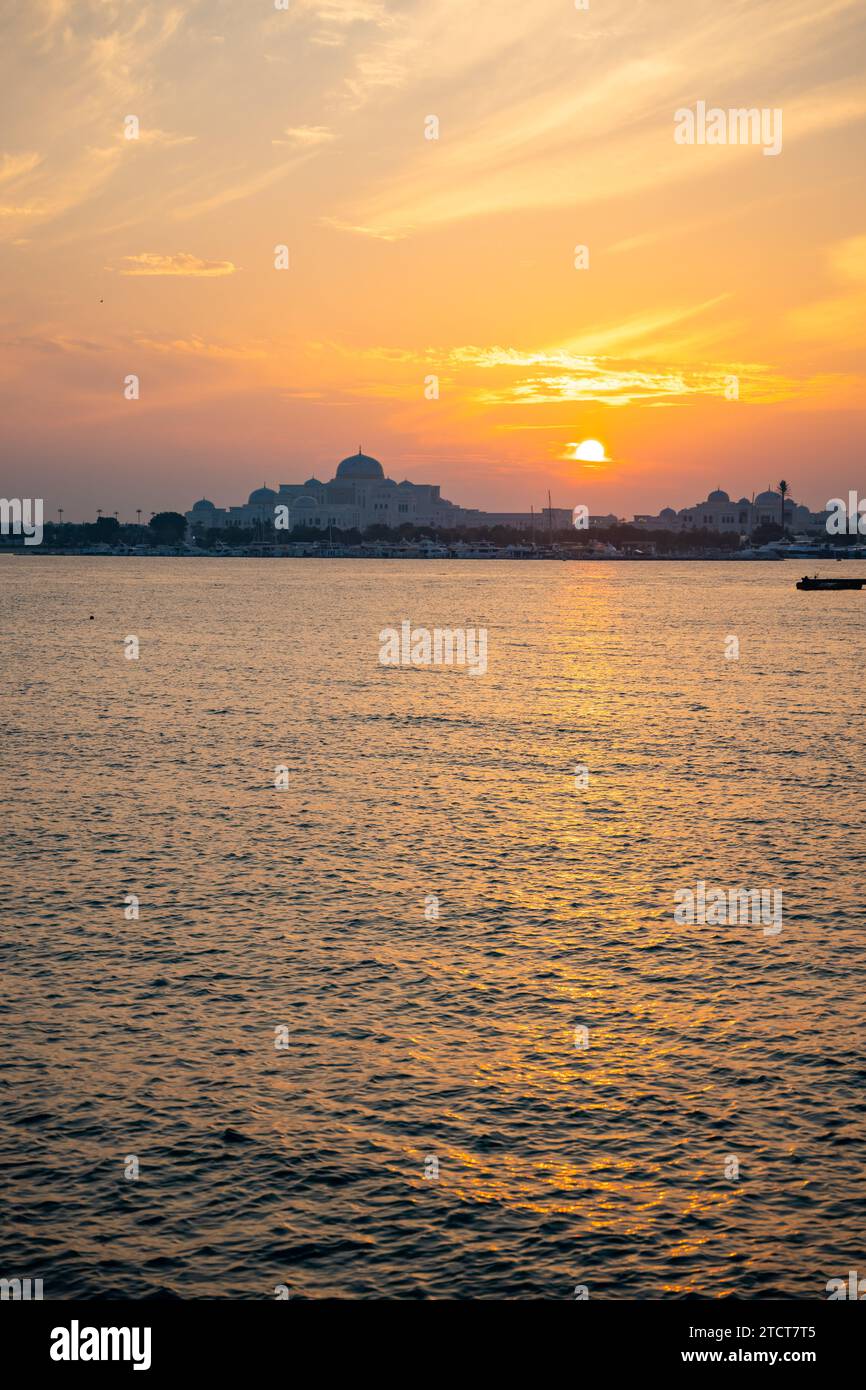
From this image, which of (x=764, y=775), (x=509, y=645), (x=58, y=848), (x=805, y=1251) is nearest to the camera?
(x=805, y=1251)

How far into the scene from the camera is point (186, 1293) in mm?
14234

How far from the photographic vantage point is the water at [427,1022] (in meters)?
15.5

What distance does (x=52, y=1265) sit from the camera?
1484cm

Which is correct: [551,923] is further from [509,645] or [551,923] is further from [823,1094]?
[509,645]

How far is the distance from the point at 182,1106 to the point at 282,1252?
14.1ft

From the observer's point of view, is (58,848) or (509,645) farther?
(509,645)

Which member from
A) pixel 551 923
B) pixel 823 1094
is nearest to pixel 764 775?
pixel 551 923

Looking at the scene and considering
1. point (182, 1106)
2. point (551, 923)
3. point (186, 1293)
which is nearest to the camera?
point (186, 1293)

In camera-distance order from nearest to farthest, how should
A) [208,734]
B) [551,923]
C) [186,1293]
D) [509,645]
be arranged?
[186,1293], [551,923], [208,734], [509,645]

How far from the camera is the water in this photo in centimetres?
1549

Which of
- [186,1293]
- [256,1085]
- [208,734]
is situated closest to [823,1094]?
[256,1085]

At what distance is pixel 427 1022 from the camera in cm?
2241

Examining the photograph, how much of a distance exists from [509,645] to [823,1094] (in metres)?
95.3

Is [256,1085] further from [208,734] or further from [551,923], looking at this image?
[208,734]
